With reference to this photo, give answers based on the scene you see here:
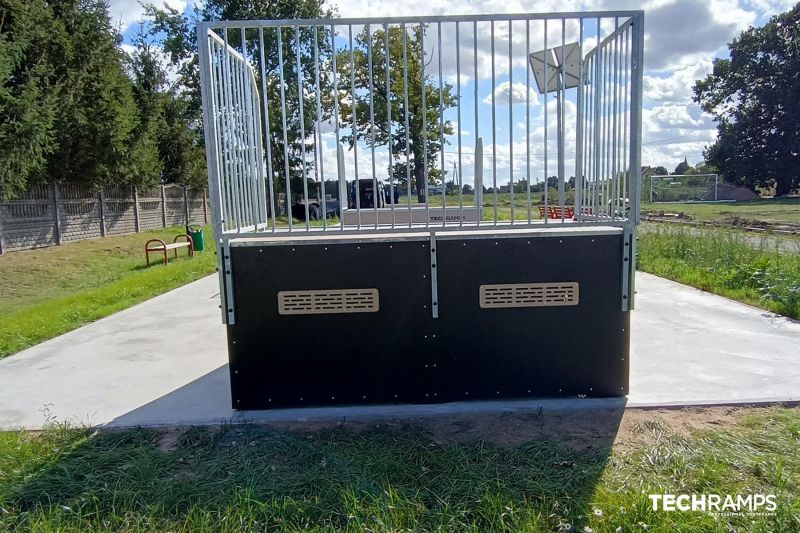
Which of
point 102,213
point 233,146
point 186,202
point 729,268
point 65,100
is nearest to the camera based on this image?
point 233,146

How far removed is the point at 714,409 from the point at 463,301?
62.4 inches

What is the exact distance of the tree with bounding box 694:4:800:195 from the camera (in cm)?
4047

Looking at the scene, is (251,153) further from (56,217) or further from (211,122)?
(56,217)

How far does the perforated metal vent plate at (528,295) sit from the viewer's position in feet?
11.0

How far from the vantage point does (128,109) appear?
58.4 feet

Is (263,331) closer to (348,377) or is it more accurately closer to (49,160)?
(348,377)

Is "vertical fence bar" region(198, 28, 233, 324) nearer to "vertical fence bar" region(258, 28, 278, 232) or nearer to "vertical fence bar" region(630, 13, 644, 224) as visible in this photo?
"vertical fence bar" region(258, 28, 278, 232)

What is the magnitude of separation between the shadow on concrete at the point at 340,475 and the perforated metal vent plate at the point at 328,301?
0.67 metres

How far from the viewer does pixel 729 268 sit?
304 inches

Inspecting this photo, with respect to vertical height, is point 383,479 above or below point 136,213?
below

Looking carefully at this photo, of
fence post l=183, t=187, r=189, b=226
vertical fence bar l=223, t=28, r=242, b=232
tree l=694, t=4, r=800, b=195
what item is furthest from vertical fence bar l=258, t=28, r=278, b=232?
tree l=694, t=4, r=800, b=195

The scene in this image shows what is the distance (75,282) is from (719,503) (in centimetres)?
1175

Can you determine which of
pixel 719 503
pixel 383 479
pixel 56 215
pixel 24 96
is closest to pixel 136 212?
pixel 56 215

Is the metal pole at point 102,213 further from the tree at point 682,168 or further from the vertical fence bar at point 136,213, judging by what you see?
the tree at point 682,168
